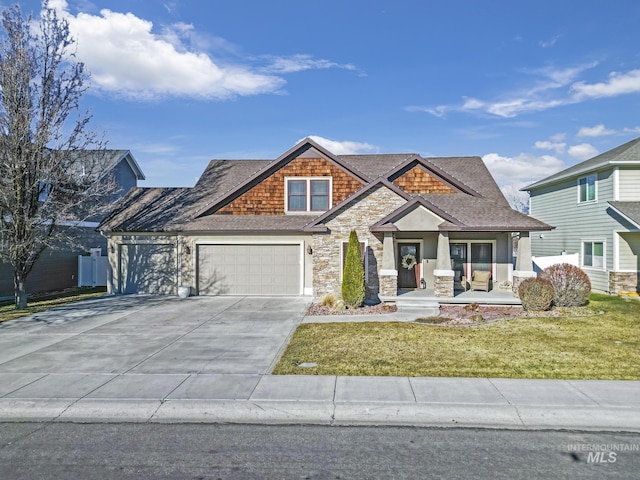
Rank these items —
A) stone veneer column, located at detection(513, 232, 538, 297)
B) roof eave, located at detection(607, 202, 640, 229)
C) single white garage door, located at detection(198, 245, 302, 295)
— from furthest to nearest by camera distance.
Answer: single white garage door, located at detection(198, 245, 302, 295) → roof eave, located at detection(607, 202, 640, 229) → stone veneer column, located at detection(513, 232, 538, 297)

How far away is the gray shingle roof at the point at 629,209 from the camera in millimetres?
17098

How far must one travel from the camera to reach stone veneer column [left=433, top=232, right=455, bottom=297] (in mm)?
15047

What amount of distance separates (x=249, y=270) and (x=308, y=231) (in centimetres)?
339

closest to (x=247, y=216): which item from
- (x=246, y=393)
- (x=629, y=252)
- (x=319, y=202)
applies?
(x=319, y=202)

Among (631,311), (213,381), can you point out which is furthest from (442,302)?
(213,381)

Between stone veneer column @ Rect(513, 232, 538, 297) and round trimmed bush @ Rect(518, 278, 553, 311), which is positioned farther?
stone veneer column @ Rect(513, 232, 538, 297)

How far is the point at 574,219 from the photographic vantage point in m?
21.5

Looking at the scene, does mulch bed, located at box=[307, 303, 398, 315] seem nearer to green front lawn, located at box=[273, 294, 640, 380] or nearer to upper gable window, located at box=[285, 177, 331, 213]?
green front lawn, located at box=[273, 294, 640, 380]

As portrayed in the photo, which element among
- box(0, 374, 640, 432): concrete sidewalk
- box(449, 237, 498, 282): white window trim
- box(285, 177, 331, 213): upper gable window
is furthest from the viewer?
box(285, 177, 331, 213): upper gable window

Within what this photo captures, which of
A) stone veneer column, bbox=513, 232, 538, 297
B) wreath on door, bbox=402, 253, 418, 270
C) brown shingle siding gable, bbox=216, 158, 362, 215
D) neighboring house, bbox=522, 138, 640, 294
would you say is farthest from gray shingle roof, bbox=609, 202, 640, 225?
brown shingle siding gable, bbox=216, 158, 362, 215

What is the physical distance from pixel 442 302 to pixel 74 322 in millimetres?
11791

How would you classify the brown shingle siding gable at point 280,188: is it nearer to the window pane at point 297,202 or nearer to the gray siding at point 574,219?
the window pane at point 297,202

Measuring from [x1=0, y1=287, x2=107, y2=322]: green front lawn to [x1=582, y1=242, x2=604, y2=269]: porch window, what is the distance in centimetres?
2256

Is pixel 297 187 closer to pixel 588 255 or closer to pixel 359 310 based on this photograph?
pixel 359 310
